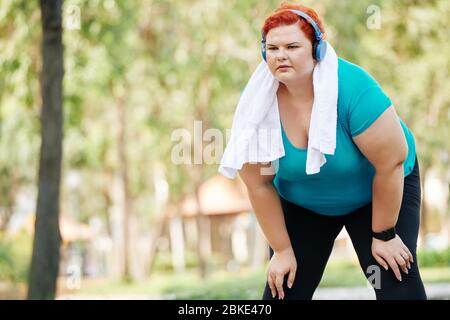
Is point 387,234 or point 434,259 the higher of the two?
point 387,234

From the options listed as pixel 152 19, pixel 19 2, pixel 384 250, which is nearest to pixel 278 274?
pixel 384 250

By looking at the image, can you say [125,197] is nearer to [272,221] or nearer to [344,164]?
[272,221]

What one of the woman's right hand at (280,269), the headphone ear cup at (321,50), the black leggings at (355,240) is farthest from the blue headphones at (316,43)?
the woman's right hand at (280,269)

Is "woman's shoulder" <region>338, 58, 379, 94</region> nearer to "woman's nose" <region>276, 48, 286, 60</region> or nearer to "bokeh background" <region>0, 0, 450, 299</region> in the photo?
"woman's nose" <region>276, 48, 286, 60</region>

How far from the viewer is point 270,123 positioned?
3295mm

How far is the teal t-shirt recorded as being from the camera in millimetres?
3117

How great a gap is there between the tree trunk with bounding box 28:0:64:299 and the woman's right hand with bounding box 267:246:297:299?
245 inches

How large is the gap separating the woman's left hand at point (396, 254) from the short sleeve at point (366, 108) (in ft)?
1.56

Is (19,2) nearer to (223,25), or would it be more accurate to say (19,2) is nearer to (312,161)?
(223,25)

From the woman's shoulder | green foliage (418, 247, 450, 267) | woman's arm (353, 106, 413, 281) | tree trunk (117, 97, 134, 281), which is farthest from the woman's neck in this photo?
tree trunk (117, 97, 134, 281)

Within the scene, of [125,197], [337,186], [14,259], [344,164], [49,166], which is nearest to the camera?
[344,164]

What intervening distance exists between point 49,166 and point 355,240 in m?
6.67

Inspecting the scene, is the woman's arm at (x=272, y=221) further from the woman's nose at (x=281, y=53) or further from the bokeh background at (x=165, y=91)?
the bokeh background at (x=165, y=91)

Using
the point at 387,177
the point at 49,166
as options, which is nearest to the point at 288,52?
the point at 387,177
